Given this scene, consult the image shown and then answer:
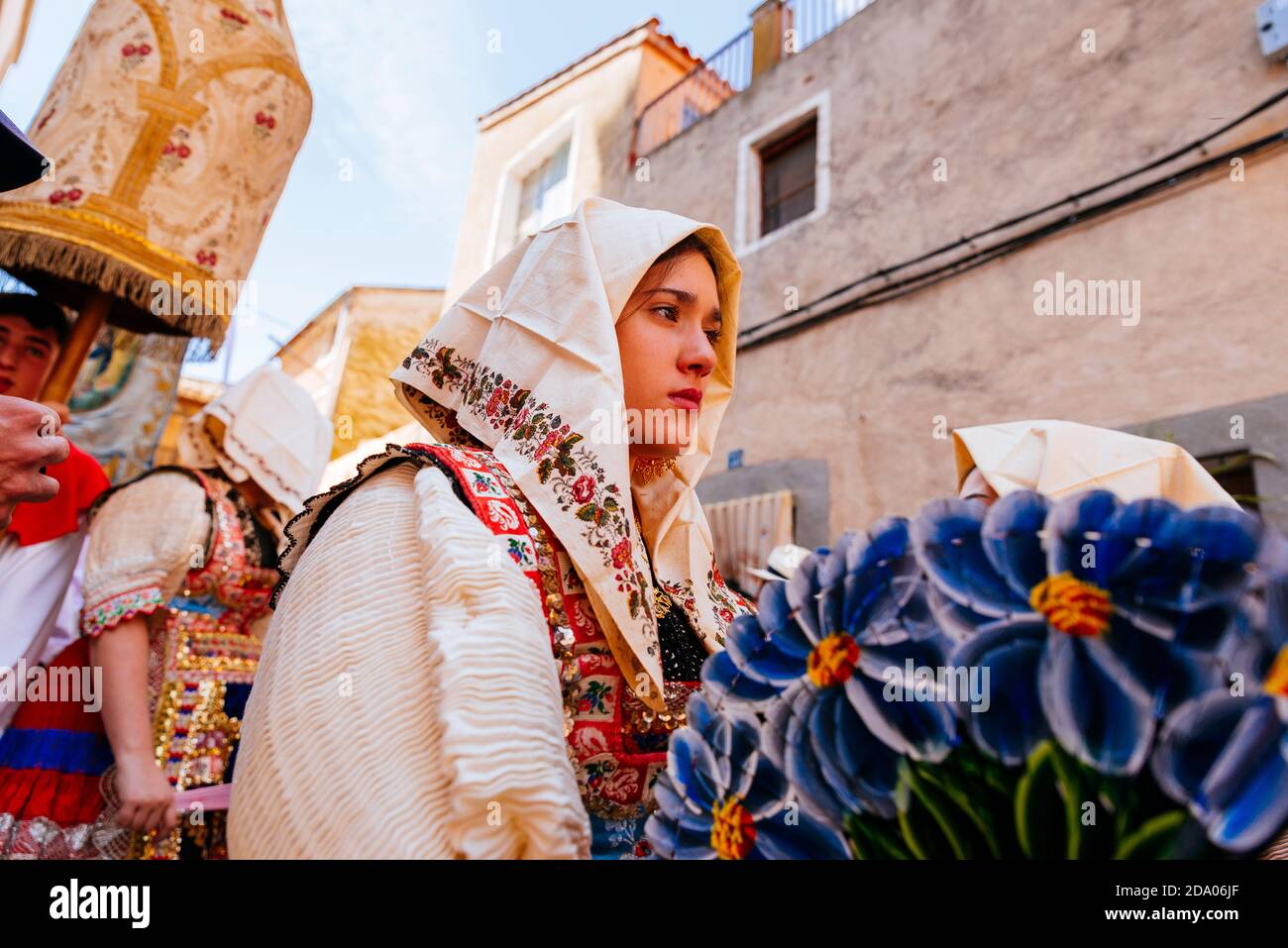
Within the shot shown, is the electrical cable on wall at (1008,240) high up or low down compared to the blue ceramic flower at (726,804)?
up

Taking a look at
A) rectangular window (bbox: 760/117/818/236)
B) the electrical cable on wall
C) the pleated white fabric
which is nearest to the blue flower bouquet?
the pleated white fabric

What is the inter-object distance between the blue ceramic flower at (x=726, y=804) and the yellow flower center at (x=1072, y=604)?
0.27 metres

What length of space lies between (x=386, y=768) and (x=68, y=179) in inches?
113

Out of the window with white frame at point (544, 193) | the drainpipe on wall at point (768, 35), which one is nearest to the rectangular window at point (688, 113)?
the drainpipe on wall at point (768, 35)

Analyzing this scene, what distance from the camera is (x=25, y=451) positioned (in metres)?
1.25

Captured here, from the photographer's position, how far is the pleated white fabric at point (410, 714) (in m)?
0.76

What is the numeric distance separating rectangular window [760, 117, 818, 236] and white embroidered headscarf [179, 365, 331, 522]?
542 centimetres

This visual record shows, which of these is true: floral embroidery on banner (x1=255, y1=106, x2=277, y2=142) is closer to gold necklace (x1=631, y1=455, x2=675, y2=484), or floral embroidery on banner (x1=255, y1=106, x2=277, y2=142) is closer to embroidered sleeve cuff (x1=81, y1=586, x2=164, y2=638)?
embroidered sleeve cuff (x1=81, y1=586, x2=164, y2=638)

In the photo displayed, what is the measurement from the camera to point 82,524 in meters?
1.97

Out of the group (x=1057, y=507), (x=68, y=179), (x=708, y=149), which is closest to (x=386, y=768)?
(x=1057, y=507)

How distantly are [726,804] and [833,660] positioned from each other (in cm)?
19

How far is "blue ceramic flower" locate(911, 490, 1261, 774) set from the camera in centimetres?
52

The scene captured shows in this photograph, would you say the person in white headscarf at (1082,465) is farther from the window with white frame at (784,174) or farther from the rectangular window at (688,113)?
the rectangular window at (688,113)
